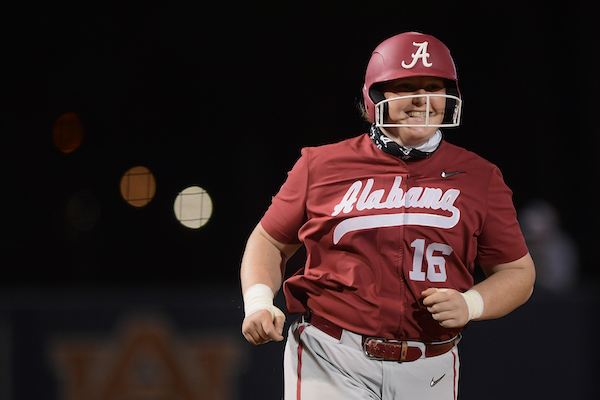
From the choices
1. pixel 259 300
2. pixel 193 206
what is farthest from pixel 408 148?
pixel 193 206

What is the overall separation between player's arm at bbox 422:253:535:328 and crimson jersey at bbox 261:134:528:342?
1.5 inches

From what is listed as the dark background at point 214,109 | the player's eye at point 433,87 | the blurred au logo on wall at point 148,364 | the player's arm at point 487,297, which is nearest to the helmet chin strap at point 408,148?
the player's eye at point 433,87

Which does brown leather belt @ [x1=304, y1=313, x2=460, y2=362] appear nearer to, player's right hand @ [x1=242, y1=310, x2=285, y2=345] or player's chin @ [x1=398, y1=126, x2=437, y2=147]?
player's right hand @ [x1=242, y1=310, x2=285, y2=345]

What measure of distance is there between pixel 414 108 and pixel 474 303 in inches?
21.1

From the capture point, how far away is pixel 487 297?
5.52 ft

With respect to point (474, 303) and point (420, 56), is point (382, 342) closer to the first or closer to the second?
point (474, 303)

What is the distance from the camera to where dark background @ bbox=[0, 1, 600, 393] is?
238 inches

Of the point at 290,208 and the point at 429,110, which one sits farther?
the point at 290,208

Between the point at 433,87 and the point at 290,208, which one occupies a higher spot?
the point at 433,87

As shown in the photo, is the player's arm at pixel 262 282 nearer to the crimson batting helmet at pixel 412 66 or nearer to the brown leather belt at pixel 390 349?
the brown leather belt at pixel 390 349

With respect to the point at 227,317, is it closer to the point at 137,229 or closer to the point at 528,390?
the point at 528,390

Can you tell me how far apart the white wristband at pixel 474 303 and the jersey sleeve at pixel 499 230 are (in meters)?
0.15

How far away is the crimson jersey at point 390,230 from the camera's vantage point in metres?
1.68

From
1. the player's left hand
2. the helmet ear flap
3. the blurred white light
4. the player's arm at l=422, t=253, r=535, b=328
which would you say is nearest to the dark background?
the blurred white light
